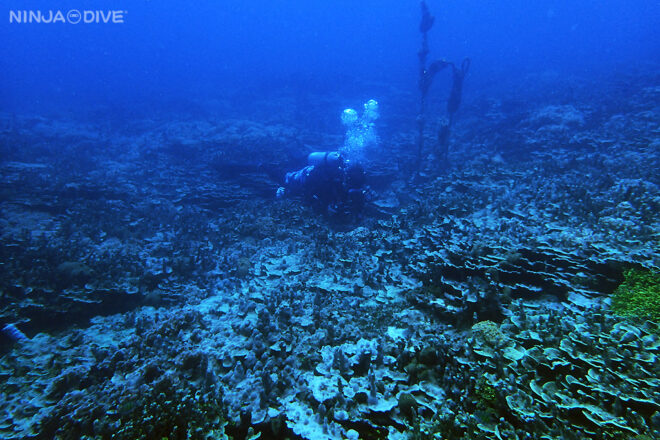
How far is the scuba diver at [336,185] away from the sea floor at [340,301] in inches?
27.6

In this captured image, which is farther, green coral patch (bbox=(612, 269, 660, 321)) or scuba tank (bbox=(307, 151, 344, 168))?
scuba tank (bbox=(307, 151, 344, 168))

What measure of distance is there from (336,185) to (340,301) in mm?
5845

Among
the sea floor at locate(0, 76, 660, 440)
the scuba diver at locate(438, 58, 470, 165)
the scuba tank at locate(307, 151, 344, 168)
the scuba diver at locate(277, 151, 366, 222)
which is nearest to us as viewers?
the sea floor at locate(0, 76, 660, 440)

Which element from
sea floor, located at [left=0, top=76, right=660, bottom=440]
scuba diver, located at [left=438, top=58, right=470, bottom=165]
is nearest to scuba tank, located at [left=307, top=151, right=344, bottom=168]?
sea floor, located at [left=0, top=76, right=660, bottom=440]

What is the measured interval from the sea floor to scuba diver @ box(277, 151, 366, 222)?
27.6 inches

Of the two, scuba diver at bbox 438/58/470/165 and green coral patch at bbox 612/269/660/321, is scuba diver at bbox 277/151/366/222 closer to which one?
scuba diver at bbox 438/58/470/165

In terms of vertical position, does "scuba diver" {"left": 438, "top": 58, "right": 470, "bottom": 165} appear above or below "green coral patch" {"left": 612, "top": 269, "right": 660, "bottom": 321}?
above

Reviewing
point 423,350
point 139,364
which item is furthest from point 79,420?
point 423,350

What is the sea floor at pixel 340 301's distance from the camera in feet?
12.2

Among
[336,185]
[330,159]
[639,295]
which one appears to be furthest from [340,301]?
[330,159]

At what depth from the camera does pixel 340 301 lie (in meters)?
6.59

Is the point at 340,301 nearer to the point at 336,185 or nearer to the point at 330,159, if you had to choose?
the point at 336,185

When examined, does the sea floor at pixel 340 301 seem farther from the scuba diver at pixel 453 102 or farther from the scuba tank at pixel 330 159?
the scuba tank at pixel 330 159

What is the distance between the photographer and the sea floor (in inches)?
146
